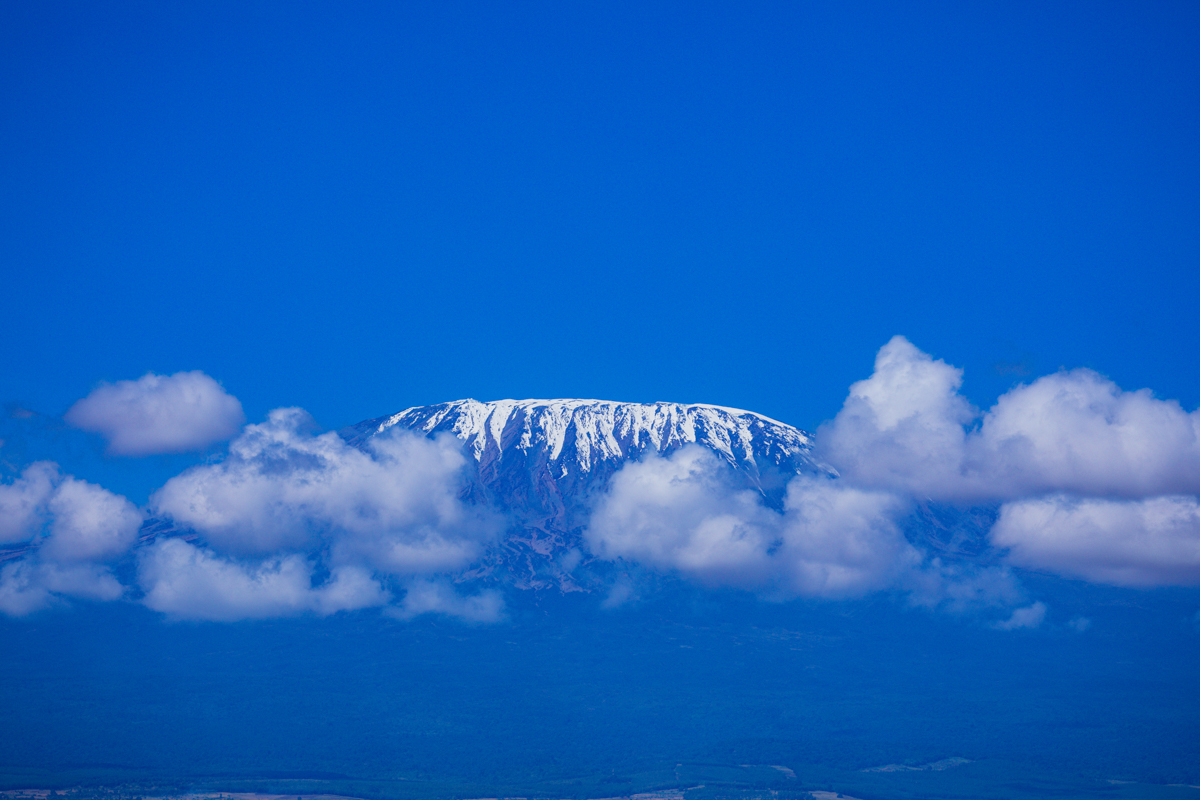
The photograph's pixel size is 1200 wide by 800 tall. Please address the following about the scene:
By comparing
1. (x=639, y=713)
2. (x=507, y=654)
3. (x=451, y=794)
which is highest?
(x=507, y=654)

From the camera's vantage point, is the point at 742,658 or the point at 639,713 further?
the point at 742,658

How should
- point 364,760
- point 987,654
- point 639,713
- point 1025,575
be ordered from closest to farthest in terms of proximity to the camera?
point 364,760 < point 639,713 < point 987,654 < point 1025,575

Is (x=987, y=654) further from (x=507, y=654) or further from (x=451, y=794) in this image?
(x=451, y=794)

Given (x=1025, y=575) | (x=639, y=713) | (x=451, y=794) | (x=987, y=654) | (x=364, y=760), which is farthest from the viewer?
(x=1025, y=575)

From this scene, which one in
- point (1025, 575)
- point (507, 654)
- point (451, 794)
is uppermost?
point (1025, 575)

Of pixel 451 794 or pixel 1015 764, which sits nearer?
pixel 451 794

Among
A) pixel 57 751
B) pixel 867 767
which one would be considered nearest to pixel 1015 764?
pixel 867 767

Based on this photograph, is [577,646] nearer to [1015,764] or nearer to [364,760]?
[364,760]

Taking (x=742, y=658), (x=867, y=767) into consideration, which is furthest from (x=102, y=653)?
(x=867, y=767)

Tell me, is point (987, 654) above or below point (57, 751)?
above
